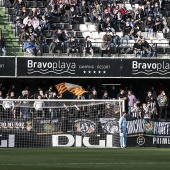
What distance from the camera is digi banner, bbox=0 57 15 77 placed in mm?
40906

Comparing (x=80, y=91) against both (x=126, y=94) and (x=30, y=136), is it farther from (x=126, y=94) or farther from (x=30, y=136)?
(x=30, y=136)

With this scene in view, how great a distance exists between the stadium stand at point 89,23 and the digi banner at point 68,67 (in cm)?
54

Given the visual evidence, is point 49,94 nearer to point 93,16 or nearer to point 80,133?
point 80,133

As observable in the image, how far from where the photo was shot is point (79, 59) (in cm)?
4216

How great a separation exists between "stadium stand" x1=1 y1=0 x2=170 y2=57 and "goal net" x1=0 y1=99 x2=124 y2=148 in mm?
6502

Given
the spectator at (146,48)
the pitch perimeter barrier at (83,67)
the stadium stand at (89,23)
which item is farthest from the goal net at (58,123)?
the spectator at (146,48)

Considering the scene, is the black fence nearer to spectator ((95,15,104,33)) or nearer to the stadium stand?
the stadium stand

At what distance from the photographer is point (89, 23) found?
149ft

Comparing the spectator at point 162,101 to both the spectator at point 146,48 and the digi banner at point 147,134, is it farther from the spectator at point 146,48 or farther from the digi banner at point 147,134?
the digi banner at point 147,134

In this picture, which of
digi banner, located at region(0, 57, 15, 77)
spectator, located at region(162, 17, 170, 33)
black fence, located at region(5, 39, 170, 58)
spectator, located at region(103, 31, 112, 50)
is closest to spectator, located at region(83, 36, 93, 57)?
black fence, located at region(5, 39, 170, 58)

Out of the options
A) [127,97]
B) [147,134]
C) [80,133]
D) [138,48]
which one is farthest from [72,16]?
[147,134]

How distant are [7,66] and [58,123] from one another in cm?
747

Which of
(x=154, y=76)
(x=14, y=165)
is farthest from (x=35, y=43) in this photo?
(x=14, y=165)

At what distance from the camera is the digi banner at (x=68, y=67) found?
4159 cm
